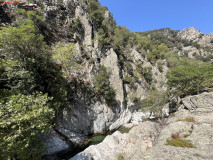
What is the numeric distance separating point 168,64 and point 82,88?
135ft

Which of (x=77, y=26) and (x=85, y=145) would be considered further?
(x=77, y=26)

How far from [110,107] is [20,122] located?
18081mm

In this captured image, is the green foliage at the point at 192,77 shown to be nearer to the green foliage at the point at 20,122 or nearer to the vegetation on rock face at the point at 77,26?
the green foliage at the point at 20,122

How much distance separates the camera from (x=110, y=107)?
22.0 metres

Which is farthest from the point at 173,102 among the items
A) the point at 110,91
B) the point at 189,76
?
the point at 110,91

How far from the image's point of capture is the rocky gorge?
7920 millimetres

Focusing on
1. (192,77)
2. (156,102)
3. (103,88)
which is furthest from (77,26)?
(192,77)

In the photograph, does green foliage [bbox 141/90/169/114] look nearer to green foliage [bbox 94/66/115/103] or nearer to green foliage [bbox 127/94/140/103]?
green foliage [bbox 127/94/140/103]

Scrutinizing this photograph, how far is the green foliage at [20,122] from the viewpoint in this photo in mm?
4899

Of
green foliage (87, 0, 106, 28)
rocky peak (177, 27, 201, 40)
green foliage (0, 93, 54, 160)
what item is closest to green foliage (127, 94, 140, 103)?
green foliage (0, 93, 54, 160)

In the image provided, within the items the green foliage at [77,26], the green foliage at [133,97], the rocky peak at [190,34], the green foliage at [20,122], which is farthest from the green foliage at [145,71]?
the rocky peak at [190,34]

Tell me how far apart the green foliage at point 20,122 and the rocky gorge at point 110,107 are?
5712 millimetres

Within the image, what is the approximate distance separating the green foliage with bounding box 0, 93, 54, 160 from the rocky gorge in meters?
5.71

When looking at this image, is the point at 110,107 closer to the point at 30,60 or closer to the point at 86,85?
the point at 86,85
